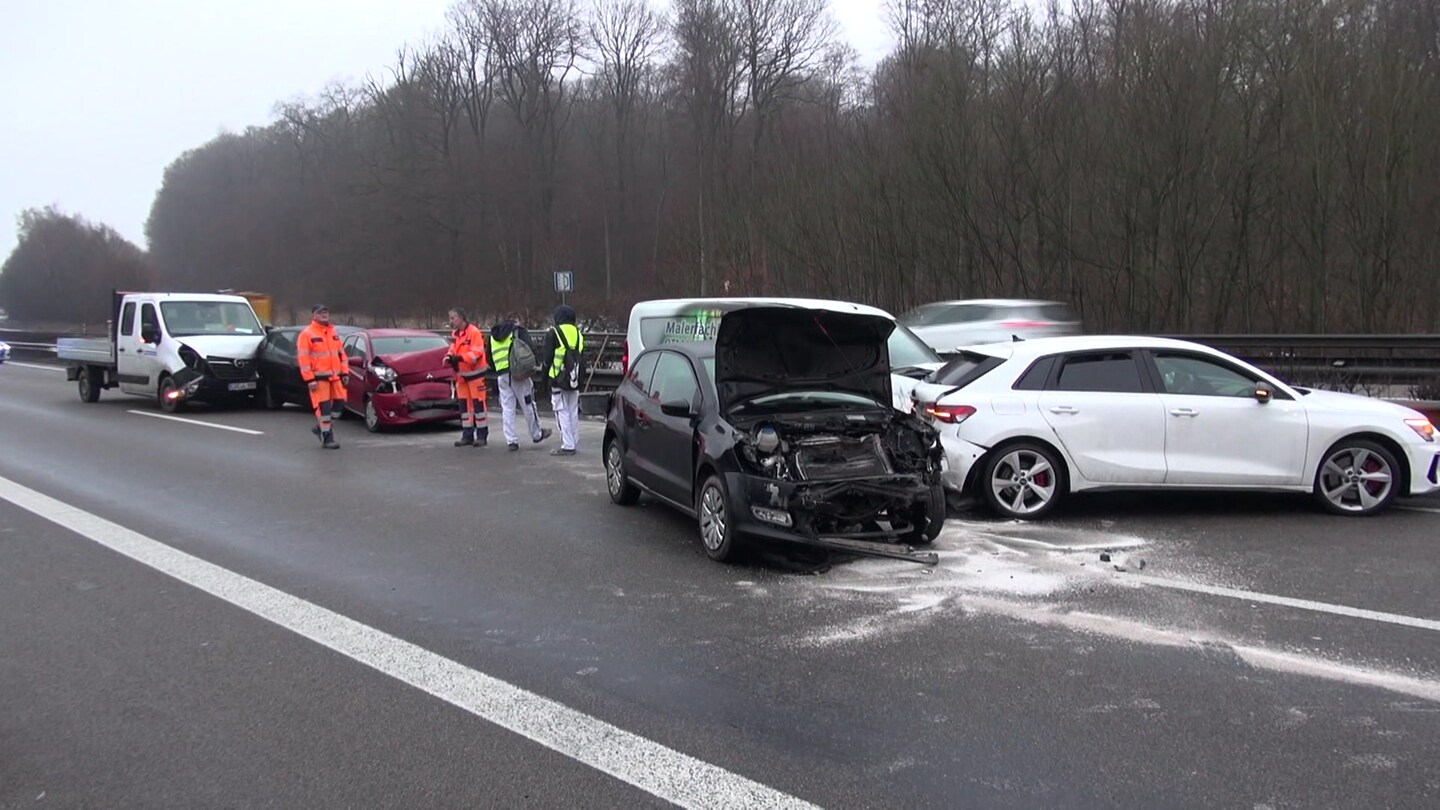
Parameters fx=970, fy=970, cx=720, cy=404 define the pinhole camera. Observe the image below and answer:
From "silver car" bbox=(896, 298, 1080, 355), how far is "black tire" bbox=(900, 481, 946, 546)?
8.32m

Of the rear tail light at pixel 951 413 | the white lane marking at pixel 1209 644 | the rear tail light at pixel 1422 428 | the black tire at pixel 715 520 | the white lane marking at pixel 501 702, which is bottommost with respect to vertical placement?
the white lane marking at pixel 501 702

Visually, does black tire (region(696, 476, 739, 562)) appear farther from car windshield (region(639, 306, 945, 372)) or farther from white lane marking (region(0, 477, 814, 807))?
car windshield (region(639, 306, 945, 372))

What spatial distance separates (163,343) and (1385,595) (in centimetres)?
1835

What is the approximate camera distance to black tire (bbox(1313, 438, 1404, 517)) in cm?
775

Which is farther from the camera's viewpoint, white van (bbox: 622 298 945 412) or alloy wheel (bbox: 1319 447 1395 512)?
white van (bbox: 622 298 945 412)

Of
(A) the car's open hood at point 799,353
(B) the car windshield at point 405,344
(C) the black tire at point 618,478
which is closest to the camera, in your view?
(A) the car's open hood at point 799,353

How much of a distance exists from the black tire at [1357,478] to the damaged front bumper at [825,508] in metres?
3.64

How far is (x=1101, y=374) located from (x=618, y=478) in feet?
14.1

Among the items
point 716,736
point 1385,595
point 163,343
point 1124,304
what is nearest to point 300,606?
point 716,736

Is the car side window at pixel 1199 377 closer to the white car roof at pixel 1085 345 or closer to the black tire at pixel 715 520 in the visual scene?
the white car roof at pixel 1085 345

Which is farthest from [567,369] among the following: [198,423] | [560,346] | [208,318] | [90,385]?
[90,385]

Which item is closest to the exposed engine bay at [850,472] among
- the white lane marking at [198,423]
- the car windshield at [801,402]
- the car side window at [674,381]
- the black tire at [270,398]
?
the car windshield at [801,402]

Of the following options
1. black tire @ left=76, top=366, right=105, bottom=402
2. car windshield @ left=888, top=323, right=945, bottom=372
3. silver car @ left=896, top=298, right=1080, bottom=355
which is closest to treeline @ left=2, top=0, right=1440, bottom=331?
silver car @ left=896, top=298, right=1080, bottom=355

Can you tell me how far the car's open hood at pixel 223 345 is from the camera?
57.5ft
